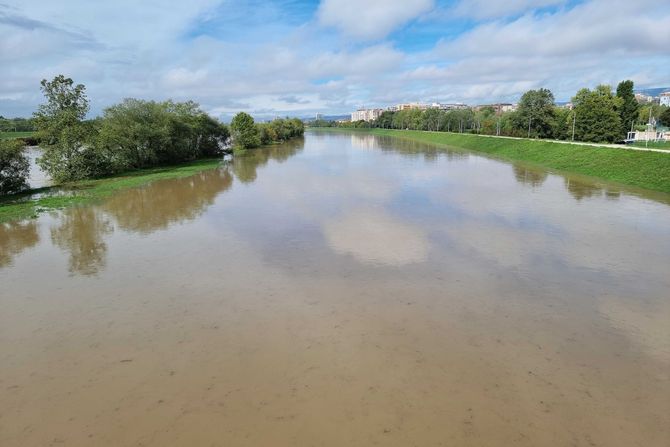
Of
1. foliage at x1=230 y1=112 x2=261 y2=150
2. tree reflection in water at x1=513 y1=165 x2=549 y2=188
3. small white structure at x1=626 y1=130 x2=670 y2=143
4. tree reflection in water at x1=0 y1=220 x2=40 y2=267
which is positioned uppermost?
foliage at x1=230 y1=112 x2=261 y2=150

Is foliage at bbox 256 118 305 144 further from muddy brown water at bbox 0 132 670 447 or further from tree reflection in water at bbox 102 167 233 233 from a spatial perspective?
muddy brown water at bbox 0 132 670 447

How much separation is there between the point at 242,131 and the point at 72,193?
152 ft

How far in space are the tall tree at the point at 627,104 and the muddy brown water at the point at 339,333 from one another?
53747 millimetres

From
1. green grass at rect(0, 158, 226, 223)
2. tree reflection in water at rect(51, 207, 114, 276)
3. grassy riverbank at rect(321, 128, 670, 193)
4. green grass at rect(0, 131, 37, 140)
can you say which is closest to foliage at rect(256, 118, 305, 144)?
green grass at rect(0, 131, 37, 140)

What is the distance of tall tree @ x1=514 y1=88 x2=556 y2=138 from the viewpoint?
66.9 metres

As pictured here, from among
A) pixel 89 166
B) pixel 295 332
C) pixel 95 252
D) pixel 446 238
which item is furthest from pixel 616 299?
pixel 89 166

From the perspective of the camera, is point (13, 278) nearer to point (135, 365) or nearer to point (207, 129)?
point (135, 365)

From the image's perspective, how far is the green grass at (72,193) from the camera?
20.9m

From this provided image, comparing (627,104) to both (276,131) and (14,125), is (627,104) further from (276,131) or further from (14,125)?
(14,125)

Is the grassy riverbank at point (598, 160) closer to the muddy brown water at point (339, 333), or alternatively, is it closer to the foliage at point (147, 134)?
the muddy brown water at point (339, 333)

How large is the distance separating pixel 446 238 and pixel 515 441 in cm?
978

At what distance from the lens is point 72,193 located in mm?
26062

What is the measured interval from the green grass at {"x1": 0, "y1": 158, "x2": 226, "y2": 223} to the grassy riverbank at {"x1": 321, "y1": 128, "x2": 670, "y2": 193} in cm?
3319

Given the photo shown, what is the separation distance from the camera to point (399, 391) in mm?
6840
